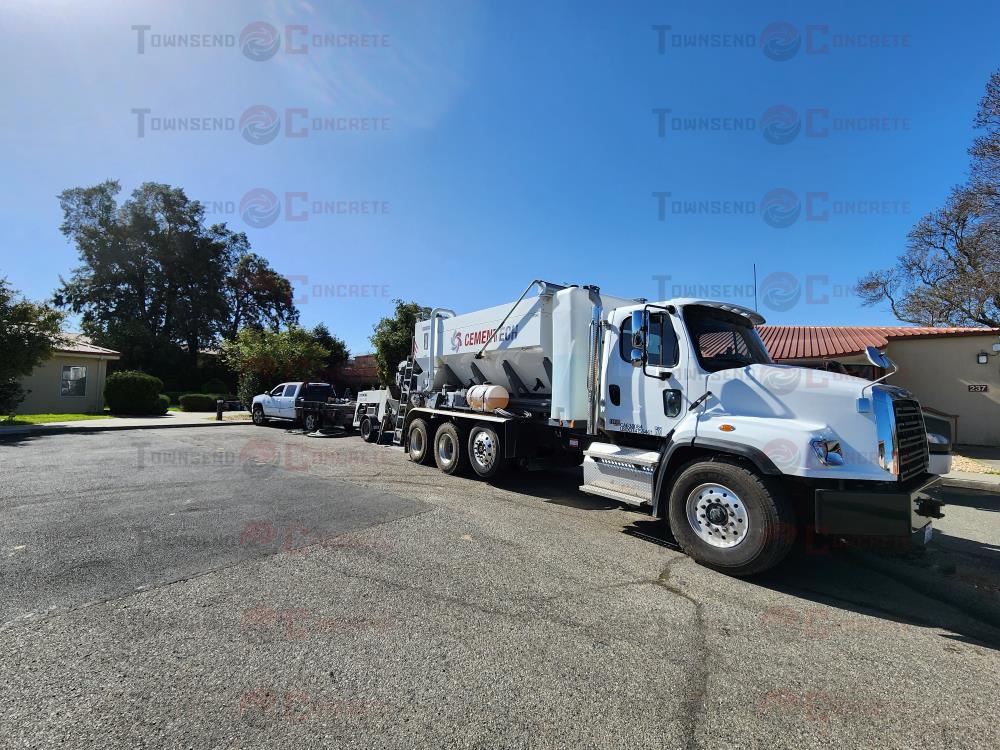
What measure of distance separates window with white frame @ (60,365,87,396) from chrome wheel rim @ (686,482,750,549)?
30.9m

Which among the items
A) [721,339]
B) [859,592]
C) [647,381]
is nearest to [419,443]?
[647,381]

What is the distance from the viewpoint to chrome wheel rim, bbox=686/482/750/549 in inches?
183

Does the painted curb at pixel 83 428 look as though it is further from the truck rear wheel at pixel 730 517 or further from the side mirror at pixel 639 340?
the truck rear wheel at pixel 730 517

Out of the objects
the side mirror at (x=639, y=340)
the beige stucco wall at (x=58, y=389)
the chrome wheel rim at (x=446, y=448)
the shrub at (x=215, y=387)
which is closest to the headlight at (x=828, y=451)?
the side mirror at (x=639, y=340)

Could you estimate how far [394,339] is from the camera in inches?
1067

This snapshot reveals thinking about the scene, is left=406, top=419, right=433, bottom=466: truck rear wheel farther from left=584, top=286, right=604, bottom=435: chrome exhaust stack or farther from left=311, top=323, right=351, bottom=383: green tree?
left=311, top=323, right=351, bottom=383: green tree

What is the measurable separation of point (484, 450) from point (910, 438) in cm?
595

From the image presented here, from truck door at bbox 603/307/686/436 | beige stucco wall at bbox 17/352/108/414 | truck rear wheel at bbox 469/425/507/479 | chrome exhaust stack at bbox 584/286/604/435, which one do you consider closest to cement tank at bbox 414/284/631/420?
chrome exhaust stack at bbox 584/286/604/435

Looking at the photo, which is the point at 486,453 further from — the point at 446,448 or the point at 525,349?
the point at 525,349

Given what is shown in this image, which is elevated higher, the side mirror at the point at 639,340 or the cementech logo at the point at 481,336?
the cementech logo at the point at 481,336

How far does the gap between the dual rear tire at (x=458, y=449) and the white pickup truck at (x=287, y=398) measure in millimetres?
9977

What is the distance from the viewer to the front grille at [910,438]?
4336mm

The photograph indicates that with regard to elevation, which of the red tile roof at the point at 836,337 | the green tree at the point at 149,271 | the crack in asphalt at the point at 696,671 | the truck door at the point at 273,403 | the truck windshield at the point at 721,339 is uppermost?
the green tree at the point at 149,271

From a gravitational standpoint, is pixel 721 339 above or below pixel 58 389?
above
